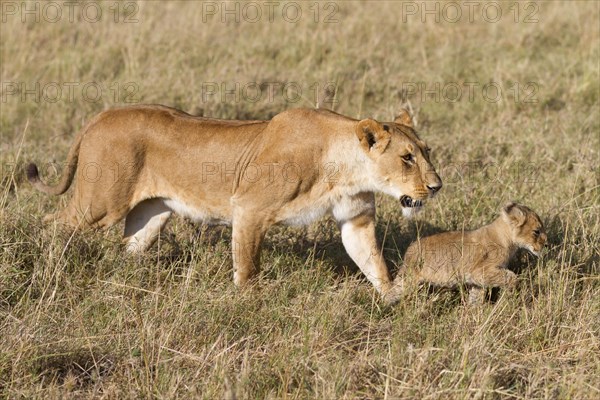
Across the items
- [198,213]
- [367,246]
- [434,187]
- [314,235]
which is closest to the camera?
[434,187]

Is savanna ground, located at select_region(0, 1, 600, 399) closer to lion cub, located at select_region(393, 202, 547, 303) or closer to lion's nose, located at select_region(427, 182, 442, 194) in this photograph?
lion cub, located at select_region(393, 202, 547, 303)

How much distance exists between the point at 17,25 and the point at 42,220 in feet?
14.4

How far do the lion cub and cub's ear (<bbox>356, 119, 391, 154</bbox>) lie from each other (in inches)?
25.2

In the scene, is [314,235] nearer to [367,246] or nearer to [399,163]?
[367,246]

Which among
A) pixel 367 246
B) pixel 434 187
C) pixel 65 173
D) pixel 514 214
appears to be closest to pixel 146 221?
pixel 65 173

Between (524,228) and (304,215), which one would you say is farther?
(524,228)

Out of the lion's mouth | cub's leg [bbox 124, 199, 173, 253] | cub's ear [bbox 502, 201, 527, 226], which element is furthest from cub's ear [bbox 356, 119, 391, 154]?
cub's leg [bbox 124, 199, 173, 253]

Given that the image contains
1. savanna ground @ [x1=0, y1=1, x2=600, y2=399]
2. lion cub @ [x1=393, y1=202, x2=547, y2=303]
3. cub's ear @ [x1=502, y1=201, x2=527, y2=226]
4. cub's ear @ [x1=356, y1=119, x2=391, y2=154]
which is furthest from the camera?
cub's ear @ [x1=502, y1=201, x2=527, y2=226]

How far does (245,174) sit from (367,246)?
77 cm

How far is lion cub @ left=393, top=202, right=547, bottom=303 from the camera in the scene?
17.8 ft

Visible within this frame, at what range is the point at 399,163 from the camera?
5246mm

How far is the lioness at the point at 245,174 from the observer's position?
17.3 feet

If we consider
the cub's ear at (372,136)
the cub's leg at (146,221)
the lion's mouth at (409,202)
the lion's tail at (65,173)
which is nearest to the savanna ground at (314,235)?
the cub's leg at (146,221)

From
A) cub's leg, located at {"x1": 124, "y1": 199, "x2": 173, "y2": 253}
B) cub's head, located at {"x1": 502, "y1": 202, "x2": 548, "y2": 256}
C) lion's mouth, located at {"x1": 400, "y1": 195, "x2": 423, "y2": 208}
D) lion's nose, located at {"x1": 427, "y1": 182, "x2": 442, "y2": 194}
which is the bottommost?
cub's leg, located at {"x1": 124, "y1": 199, "x2": 173, "y2": 253}
